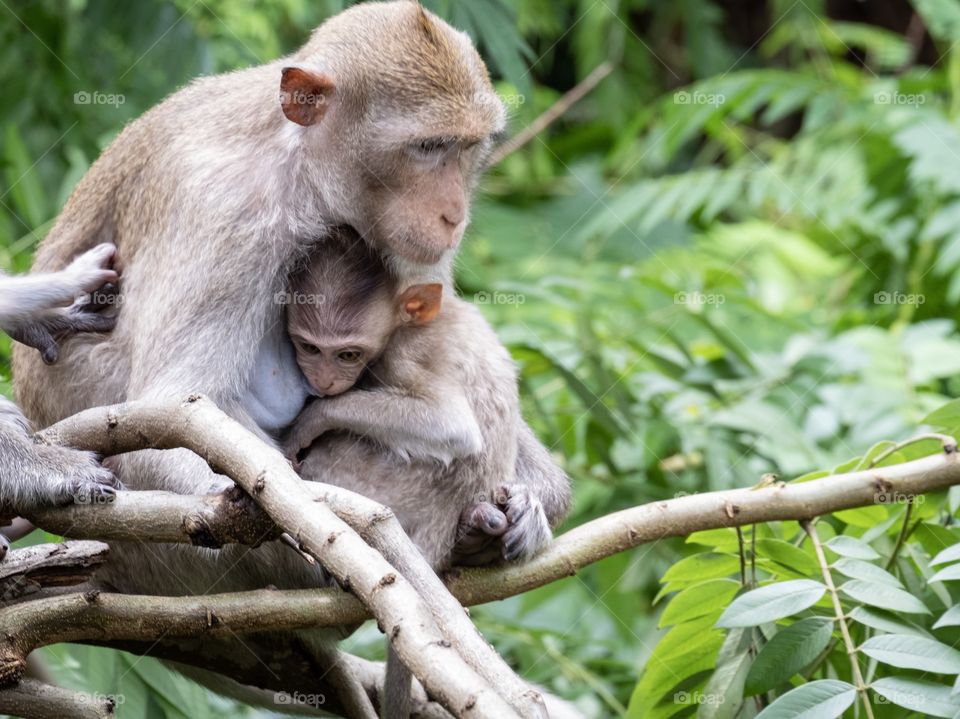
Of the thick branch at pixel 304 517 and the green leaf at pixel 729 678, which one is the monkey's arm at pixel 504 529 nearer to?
the green leaf at pixel 729 678

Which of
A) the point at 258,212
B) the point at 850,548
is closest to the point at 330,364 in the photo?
the point at 258,212

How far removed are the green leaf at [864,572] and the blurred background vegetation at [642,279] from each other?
2.21 meters

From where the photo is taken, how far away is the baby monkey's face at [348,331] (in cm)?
505

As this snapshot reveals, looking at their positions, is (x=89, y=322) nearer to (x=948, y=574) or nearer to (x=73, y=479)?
(x=73, y=479)

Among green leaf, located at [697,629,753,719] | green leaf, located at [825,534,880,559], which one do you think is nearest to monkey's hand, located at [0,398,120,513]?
green leaf, located at [697,629,753,719]

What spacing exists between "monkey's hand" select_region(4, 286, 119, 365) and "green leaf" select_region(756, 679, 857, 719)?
299cm

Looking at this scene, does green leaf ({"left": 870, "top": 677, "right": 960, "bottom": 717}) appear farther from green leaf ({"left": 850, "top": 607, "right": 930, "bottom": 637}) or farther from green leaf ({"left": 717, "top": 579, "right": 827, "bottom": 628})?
green leaf ({"left": 717, "top": 579, "right": 827, "bottom": 628})

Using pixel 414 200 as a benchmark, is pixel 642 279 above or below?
below

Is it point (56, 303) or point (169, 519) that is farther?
point (56, 303)

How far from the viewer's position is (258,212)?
487 centimetres

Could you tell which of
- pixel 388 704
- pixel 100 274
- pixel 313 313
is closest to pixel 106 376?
pixel 100 274

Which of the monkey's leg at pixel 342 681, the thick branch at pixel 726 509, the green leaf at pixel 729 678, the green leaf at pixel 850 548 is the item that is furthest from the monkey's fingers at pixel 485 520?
the green leaf at pixel 850 548

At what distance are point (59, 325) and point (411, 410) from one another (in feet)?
4.91

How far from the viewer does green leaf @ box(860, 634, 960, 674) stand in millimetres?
4145
